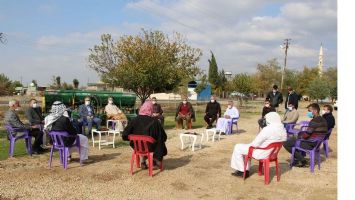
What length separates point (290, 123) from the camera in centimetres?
1142

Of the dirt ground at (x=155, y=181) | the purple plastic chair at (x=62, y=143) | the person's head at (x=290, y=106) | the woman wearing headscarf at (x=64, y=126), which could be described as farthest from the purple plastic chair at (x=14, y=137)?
the person's head at (x=290, y=106)

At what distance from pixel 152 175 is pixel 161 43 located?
21.4 meters

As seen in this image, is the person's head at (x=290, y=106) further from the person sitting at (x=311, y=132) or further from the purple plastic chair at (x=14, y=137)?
the purple plastic chair at (x=14, y=137)

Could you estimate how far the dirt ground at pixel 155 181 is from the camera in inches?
223

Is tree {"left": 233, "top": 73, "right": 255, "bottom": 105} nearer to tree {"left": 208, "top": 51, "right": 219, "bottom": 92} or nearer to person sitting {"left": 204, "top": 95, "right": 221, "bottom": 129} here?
person sitting {"left": 204, "top": 95, "right": 221, "bottom": 129}

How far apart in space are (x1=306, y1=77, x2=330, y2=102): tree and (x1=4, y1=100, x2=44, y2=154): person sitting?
48579 millimetres

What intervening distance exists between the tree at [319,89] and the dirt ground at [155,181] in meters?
46.1

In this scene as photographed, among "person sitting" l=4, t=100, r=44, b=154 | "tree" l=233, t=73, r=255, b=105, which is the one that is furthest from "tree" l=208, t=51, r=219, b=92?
"person sitting" l=4, t=100, r=44, b=154

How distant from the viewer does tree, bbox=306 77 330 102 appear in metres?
51.5

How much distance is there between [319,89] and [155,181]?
163 ft

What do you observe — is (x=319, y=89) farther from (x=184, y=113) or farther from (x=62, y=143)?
(x=62, y=143)

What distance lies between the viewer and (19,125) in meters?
8.41

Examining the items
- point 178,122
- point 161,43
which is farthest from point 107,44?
point 178,122

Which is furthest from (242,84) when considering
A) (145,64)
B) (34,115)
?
(34,115)
